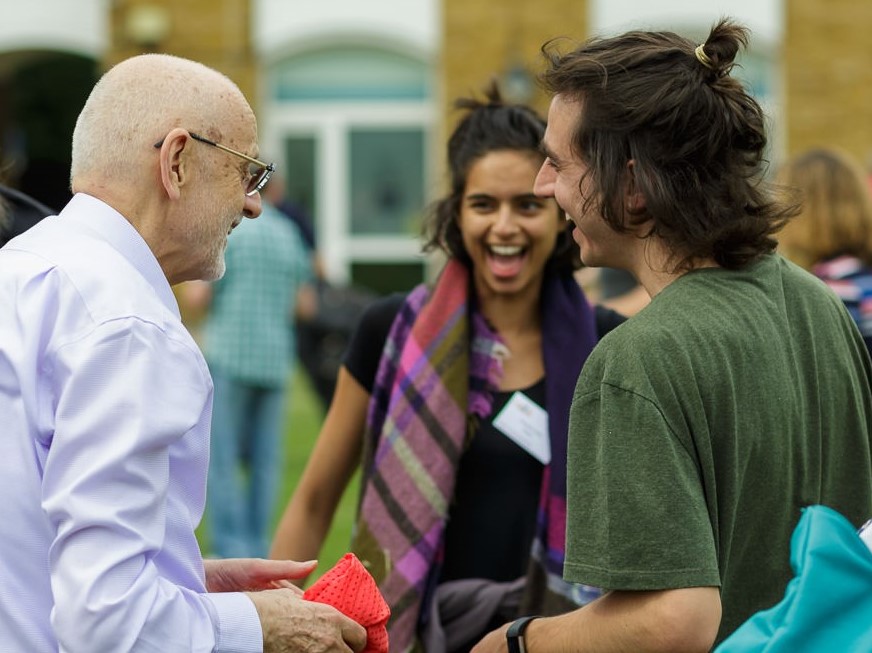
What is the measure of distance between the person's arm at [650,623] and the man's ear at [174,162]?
3.06ft

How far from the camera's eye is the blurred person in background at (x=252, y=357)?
24.0 feet

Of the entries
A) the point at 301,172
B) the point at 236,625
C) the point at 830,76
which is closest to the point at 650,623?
the point at 236,625

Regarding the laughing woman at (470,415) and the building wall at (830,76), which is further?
the building wall at (830,76)

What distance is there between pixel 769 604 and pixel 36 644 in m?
1.17

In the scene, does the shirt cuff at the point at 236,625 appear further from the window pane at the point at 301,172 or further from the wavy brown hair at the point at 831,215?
the window pane at the point at 301,172

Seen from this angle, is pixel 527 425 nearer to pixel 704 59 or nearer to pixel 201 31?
pixel 704 59

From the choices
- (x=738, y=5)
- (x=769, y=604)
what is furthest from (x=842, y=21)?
(x=769, y=604)

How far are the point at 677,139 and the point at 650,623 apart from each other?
30.1 inches

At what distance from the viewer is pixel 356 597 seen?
2338mm

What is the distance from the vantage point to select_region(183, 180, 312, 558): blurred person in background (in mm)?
7305

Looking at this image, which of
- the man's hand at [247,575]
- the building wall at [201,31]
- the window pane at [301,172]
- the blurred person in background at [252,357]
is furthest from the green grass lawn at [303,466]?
the building wall at [201,31]

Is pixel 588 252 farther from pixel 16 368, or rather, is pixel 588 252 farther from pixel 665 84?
pixel 16 368

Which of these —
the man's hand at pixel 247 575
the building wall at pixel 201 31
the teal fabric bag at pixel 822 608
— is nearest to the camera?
the teal fabric bag at pixel 822 608

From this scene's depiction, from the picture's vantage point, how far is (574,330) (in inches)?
132
